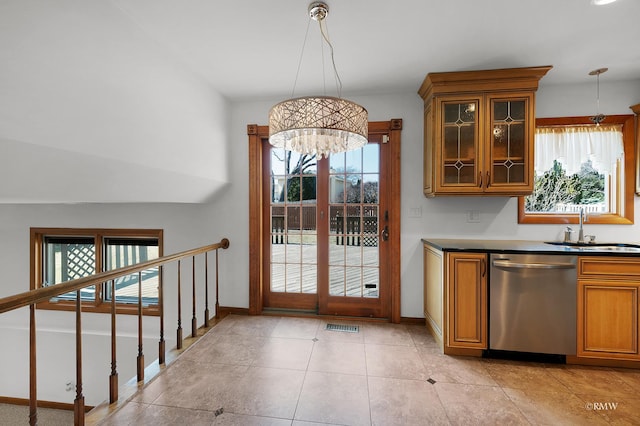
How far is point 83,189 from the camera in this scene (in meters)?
1.98

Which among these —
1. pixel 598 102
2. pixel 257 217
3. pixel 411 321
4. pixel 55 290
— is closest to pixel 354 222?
pixel 257 217

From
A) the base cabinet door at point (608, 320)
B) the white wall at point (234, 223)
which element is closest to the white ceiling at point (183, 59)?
the white wall at point (234, 223)

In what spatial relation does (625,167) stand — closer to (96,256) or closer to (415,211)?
(415,211)

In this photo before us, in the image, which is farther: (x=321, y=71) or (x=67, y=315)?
(x=67, y=315)

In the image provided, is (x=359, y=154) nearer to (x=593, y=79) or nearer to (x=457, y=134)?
(x=457, y=134)

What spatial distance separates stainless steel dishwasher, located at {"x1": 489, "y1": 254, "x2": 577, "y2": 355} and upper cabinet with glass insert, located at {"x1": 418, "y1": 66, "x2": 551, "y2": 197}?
718 mm

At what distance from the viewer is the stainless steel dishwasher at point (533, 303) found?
2.25 meters

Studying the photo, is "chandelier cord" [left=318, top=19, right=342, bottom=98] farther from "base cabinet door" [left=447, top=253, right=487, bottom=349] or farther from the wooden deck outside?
"base cabinet door" [left=447, top=253, right=487, bottom=349]

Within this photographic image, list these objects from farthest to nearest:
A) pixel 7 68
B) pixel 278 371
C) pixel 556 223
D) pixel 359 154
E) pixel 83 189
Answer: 1. pixel 359 154
2. pixel 556 223
3. pixel 278 371
4. pixel 83 189
5. pixel 7 68

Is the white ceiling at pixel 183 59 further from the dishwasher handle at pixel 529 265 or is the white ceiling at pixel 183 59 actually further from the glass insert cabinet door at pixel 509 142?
the dishwasher handle at pixel 529 265

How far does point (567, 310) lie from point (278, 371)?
236 centimetres

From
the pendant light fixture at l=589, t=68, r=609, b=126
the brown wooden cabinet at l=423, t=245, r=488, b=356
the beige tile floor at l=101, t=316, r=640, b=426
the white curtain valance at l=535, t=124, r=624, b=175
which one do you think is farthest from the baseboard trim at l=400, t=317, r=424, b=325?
the pendant light fixture at l=589, t=68, r=609, b=126

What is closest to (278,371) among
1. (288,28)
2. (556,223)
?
(288,28)

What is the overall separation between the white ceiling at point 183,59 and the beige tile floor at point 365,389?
1.56 meters
